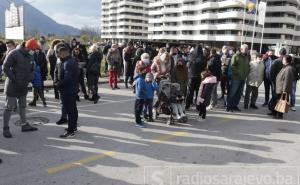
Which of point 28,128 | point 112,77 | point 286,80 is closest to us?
point 28,128

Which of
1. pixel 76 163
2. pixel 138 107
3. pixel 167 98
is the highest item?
pixel 167 98

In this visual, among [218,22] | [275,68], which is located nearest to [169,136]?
[275,68]

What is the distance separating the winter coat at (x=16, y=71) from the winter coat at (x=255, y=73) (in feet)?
24.0

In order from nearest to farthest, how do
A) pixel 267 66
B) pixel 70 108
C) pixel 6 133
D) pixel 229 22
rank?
pixel 6 133
pixel 70 108
pixel 267 66
pixel 229 22

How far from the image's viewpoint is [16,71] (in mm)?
6977

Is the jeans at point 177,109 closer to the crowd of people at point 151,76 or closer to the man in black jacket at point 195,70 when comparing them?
the crowd of people at point 151,76

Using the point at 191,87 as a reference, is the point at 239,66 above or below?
above

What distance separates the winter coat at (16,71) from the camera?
22.5ft

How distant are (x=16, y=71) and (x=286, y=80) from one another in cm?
742

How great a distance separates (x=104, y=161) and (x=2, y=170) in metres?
1.66

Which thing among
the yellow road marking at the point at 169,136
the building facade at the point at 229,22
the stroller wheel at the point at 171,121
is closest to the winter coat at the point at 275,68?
the stroller wheel at the point at 171,121

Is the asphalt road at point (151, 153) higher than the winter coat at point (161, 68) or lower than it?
lower

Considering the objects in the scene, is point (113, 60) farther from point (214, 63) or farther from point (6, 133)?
point (6, 133)

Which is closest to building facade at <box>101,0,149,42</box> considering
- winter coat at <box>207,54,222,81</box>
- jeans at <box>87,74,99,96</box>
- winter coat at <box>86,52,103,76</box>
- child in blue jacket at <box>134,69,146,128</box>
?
winter coat at <box>86,52,103,76</box>
